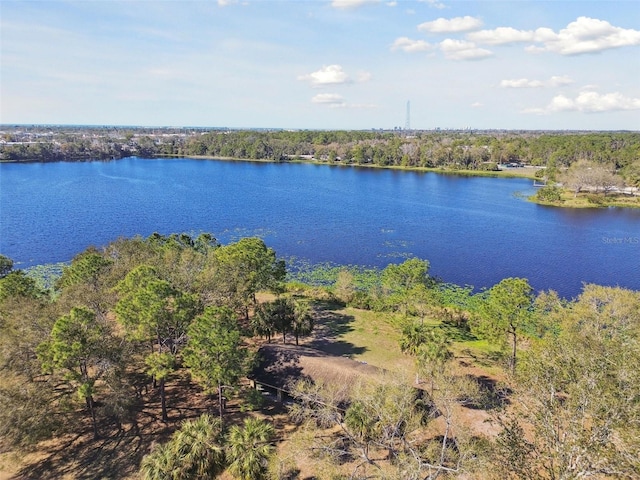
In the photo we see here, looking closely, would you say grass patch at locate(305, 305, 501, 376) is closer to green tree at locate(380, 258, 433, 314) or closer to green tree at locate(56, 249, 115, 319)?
green tree at locate(380, 258, 433, 314)

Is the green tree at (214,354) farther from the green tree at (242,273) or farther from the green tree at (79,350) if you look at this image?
the green tree at (242,273)

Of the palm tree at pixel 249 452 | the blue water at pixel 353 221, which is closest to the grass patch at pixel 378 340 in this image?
the palm tree at pixel 249 452

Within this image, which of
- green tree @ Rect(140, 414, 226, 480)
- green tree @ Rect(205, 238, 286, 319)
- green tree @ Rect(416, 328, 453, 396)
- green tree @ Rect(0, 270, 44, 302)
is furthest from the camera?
green tree @ Rect(205, 238, 286, 319)

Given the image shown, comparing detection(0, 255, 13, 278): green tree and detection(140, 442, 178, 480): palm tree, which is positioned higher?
detection(0, 255, 13, 278): green tree

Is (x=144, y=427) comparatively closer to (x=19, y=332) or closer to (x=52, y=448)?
(x=52, y=448)

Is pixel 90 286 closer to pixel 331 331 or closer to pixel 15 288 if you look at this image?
pixel 15 288

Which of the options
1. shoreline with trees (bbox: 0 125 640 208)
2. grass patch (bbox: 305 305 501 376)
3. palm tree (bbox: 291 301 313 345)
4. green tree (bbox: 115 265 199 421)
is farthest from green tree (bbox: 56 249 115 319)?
shoreline with trees (bbox: 0 125 640 208)

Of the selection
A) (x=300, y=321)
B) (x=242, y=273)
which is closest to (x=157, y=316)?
(x=300, y=321)
